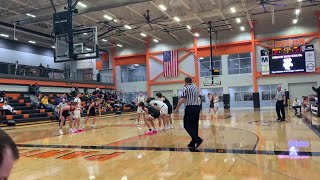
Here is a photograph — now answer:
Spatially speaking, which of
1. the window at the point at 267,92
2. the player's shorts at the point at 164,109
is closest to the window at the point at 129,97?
the window at the point at 267,92

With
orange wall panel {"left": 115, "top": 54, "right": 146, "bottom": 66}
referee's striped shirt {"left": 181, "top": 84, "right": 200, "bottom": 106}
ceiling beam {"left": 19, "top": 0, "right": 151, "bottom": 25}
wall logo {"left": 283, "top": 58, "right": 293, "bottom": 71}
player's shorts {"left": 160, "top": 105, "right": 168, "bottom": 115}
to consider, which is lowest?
player's shorts {"left": 160, "top": 105, "right": 168, "bottom": 115}

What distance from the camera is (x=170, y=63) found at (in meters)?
31.5

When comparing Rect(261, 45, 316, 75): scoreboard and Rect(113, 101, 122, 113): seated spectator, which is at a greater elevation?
Rect(261, 45, 316, 75): scoreboard

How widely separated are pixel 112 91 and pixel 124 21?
11.0 m

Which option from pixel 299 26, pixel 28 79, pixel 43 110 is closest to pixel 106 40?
pixel 28 79

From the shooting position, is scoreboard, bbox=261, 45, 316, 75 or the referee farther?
scoreboard, bbox=261, 45, 316, 75

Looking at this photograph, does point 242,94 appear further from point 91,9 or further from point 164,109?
point 164,109

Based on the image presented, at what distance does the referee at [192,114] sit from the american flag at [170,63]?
24.3 m

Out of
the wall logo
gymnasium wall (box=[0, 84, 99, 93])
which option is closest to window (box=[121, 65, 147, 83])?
gymnasium wall (box=[0, 84, 99, 93])

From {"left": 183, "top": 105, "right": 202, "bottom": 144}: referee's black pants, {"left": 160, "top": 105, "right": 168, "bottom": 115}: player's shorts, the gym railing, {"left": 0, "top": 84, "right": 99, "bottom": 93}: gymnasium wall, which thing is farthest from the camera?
the gym railing

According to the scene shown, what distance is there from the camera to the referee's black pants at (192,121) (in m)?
6.82

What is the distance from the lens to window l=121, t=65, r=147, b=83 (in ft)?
112

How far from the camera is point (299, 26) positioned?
27.0 meters

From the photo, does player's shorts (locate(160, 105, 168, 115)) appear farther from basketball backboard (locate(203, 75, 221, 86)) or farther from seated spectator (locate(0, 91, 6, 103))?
basketball backboard (locate(203, 75, 221, 86))
